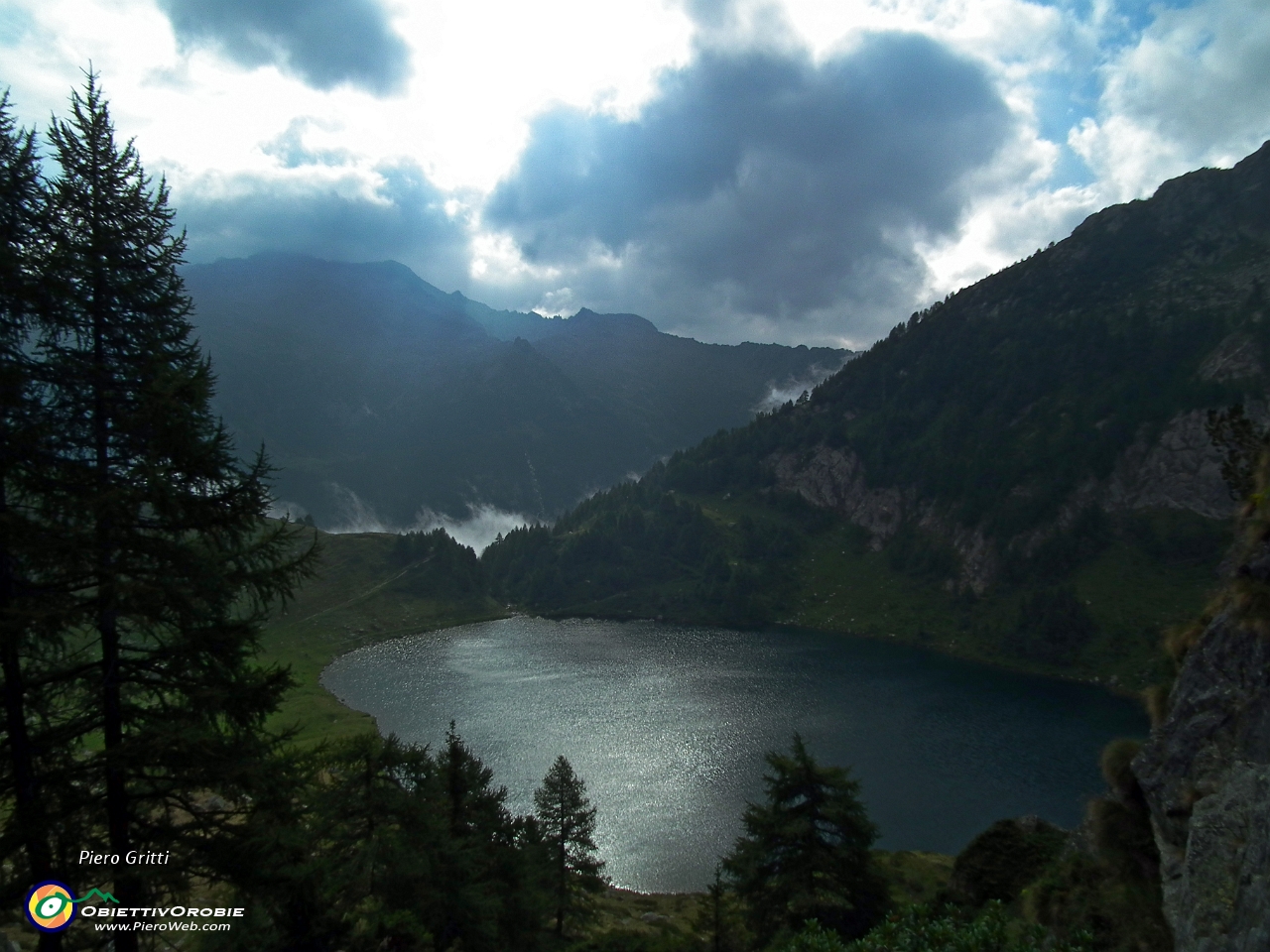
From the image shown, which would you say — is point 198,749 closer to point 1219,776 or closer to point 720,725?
point 1219,776

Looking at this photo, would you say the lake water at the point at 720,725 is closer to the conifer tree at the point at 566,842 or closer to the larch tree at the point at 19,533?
the conifer tree at the point at 566,842

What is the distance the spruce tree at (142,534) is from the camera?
988 cm

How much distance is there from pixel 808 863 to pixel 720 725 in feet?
196

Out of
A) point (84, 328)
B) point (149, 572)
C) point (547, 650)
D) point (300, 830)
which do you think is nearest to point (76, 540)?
point (149, 572)

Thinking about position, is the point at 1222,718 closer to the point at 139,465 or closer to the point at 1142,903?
the point at 1142,903

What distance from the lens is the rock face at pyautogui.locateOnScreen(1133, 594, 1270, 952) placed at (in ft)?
35.4

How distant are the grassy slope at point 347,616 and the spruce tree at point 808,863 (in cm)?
7539

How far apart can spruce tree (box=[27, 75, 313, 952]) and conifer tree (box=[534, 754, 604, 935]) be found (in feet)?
→ 84.2

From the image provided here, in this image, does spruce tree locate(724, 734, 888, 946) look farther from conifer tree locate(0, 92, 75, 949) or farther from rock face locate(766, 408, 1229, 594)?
rock face locate(766, 408, 1229, 594)

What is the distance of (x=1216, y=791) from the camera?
14.4 m

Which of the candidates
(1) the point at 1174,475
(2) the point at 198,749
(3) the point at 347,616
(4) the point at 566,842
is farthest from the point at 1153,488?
(2) the point at 198,749

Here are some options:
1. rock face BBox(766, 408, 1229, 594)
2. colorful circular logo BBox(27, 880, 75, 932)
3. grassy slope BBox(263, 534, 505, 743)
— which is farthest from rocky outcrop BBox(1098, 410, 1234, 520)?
colorful circular logo BBox(27, 880, 75, 932)

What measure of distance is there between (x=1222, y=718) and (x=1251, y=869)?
6191 mm

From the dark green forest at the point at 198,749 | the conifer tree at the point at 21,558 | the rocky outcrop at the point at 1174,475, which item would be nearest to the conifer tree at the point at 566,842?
the dark green forest at the point at 198,749
